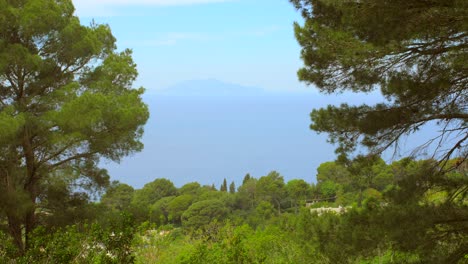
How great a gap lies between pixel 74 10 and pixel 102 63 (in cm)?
105

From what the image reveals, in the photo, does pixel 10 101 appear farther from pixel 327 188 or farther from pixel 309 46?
pixel 327 188

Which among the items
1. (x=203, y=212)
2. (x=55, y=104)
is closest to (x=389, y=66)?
(x=55, y=104)

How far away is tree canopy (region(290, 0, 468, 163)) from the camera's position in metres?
3.65

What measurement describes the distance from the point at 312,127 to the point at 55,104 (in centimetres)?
460

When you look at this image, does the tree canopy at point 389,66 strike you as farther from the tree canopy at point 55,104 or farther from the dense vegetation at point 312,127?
the tree canopy at point 55,104

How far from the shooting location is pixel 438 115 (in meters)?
4.39

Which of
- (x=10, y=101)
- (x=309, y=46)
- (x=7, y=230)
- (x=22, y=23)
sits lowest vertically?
(x=7, y=230)

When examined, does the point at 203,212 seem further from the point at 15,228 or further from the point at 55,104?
the point at 55,104

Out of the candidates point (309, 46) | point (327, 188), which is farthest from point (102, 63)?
point (327, 188)

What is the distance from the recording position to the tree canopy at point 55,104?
23.2 feet

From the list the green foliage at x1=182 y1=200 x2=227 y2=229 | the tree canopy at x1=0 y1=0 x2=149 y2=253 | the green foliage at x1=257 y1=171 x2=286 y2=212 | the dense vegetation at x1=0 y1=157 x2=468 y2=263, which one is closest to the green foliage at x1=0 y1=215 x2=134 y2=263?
the dense vegetation at x1=0 y1=157 x2=468 y2=263

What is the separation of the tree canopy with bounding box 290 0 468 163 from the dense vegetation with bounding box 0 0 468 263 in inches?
0.5

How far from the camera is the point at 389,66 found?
4.54 m

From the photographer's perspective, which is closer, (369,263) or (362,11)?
(362,11)
